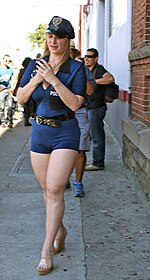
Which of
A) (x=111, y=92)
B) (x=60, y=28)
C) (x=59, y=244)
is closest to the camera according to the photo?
(x=60, y=28)

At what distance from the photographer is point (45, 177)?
4461mm

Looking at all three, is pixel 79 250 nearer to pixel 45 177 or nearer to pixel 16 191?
pixel 45 177

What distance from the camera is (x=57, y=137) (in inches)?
170

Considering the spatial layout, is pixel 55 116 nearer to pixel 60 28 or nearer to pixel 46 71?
pixel 46 71

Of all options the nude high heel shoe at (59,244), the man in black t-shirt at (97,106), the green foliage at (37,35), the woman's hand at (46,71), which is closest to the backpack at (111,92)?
the man in black t-shirt at (97,106)

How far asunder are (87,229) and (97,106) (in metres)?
3.08

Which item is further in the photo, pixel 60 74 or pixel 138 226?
pixel 138 226

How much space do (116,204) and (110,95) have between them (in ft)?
6.81

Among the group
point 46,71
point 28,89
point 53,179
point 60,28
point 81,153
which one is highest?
point 60,28

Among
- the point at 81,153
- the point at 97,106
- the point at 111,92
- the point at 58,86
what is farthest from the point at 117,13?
the point at 58,86

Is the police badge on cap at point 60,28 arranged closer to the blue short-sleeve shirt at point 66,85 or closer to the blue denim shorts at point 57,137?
the blue short-sleeve shirt at point 66,85

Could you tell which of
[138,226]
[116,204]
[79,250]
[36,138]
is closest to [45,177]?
[36,138]

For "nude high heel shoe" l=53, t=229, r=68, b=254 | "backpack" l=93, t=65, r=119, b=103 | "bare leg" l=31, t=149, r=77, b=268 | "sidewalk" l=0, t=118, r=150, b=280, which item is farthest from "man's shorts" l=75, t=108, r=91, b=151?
"bare leg" l=31, t=149, r=77, b=268

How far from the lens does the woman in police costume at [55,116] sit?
427 cm
